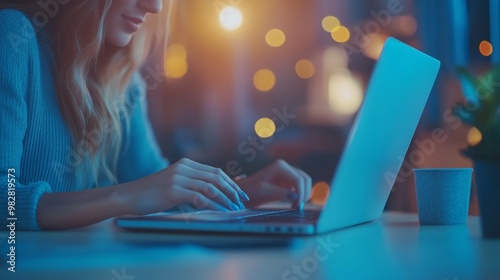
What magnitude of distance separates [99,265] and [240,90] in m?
2.54

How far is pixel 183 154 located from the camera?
114 inches

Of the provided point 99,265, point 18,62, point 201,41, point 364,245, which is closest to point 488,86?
point 364,245

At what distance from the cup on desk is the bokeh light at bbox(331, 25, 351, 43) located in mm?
1866

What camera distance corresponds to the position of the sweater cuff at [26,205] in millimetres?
791

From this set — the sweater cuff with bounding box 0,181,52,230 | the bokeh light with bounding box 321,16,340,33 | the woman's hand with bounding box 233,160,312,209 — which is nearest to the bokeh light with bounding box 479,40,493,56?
the woman's hand with bounding box 233,160,312,209

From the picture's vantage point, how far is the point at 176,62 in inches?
122

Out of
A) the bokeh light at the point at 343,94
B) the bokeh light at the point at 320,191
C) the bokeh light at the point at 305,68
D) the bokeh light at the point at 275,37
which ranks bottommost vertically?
the bokeh light at the point at 320,191

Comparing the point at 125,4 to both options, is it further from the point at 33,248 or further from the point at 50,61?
the point at 33,248

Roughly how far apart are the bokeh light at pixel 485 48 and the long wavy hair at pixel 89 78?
1.03m

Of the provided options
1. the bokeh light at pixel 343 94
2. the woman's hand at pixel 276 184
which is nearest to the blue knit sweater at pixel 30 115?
the woman's hand at pixel 276 184

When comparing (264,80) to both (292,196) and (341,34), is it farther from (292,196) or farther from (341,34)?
(292,196)

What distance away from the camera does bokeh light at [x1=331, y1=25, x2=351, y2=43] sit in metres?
2.61

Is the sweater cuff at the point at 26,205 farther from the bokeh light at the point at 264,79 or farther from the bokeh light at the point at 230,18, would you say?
the bokeh light at the point at 230,18

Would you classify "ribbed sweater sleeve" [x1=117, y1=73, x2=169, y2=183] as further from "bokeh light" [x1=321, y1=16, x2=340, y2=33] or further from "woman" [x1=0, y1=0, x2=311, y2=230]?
"bokeh light" [x1=321, y1=16, x2=340, y2=33]
